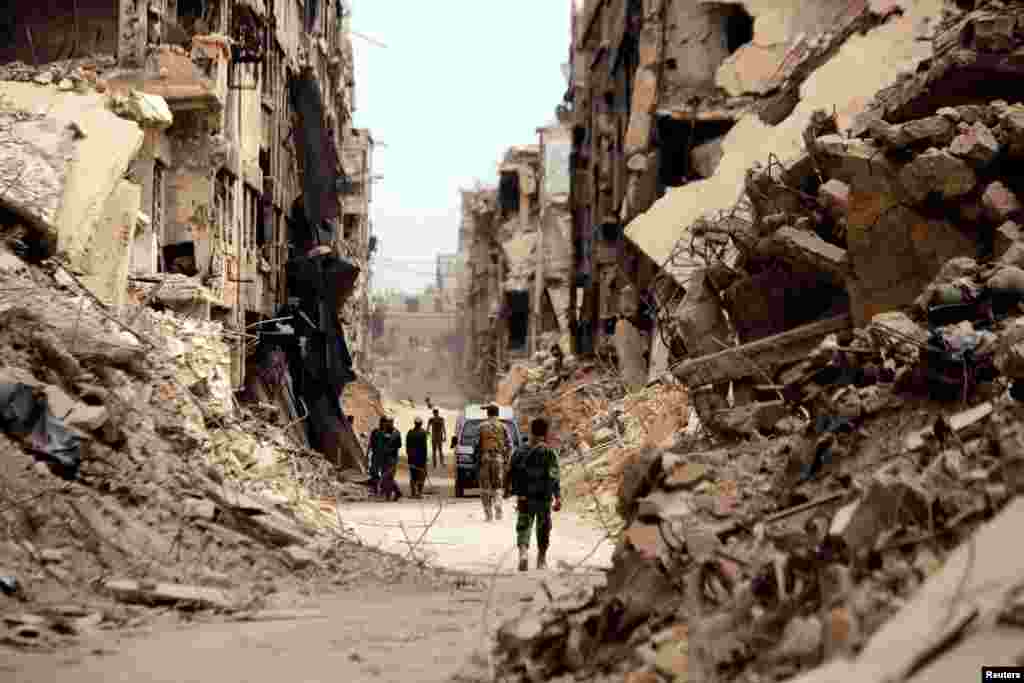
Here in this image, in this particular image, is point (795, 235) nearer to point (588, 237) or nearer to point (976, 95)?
point (976, 95)

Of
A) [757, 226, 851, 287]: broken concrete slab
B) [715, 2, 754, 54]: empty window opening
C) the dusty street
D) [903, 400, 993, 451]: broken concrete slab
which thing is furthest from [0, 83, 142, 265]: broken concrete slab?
[715, 2, 754, 54]: empty window opening

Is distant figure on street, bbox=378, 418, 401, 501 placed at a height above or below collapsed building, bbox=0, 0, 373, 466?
below

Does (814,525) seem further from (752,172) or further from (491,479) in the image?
(491,479)

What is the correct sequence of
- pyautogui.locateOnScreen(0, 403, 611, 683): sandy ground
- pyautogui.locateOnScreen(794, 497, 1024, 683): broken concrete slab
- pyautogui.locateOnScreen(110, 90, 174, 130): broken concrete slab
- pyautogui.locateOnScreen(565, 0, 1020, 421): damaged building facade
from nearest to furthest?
pyautogui.locateOnScreen(794, 497, 1024, 683): broken concrete slab → pyautogui.locateOnScreen(0, 403, 611, 683): sandy ground → pyautogui.locateOnScreen(565, 0, 1020, 421): damaged building facade → pyautogui.locateOnScreen(110, 90, 174, 130): broken concrete slab

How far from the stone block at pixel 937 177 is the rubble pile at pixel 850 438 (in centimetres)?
2

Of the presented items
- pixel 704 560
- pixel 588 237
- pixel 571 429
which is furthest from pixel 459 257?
pixel 704 560

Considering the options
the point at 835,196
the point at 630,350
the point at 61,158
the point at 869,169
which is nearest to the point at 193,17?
the point at 61,158

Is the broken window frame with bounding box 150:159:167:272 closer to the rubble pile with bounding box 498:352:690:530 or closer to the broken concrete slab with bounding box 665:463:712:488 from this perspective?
the rubble pile with bounding box 498:352:690:530

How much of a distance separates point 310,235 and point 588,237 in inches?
358

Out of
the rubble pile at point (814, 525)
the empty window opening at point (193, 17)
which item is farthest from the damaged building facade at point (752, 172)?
the empty window opening at point (193, 17)

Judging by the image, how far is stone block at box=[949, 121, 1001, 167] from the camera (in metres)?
10.6

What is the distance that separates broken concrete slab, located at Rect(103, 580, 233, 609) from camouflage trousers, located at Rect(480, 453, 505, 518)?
7.58 m

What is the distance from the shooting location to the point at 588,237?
1555 inches

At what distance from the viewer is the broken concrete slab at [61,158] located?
1520 centimetres
